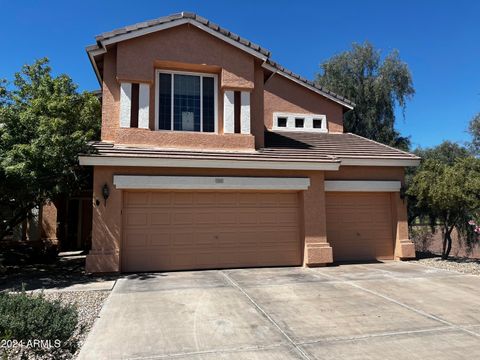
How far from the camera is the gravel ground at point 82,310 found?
15.8ft

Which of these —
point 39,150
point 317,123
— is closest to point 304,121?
point 317,123

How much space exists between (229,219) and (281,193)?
75.0 inches

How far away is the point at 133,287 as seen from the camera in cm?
898

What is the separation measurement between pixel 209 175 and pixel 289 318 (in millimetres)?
5793

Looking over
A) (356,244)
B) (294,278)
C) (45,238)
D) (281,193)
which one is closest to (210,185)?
(281,193)

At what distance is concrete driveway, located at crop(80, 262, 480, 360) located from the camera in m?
5.16

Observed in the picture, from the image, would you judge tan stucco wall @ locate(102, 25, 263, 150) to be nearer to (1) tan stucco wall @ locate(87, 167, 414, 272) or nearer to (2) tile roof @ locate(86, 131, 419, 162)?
(2) tile roof @ locate(86, 131, 419, 162)

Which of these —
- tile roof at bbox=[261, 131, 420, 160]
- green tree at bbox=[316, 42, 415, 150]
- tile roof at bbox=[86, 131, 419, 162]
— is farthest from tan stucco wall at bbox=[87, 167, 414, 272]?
green tree at bbox=[316, 42, 415, 150]

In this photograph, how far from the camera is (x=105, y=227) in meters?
10.6

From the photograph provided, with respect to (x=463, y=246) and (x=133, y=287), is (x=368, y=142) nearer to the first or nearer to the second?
(x=463, y=246)

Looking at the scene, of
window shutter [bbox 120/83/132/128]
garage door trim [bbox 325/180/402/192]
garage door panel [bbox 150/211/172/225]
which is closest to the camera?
garage door panel [bbox 150/211/172/225]

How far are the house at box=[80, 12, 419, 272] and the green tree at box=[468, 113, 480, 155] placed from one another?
14865 millimetres

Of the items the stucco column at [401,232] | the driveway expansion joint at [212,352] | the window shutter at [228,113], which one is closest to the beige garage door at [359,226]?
the stucco column at [401,232]

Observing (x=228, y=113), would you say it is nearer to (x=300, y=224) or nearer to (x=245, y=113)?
(x=245, y=113)
